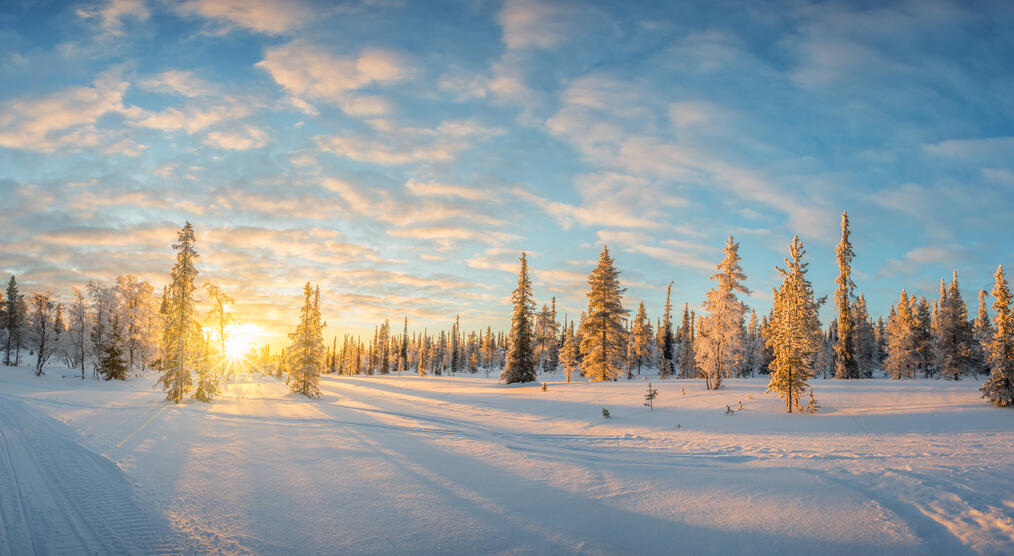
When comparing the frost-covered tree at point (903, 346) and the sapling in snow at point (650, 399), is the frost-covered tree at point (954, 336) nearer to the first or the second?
the frost-covered tree at point (903, 346)

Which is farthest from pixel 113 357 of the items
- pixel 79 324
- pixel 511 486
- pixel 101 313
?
pixel 511 486

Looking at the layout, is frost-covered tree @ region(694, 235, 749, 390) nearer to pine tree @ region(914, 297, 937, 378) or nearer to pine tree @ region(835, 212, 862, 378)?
pine tree @ region(835, 212, 862, 378)

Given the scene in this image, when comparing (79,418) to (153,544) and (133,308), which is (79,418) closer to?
(153,544)

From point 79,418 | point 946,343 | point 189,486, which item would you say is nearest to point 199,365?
point 79,418

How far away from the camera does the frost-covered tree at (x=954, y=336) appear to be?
169 feet

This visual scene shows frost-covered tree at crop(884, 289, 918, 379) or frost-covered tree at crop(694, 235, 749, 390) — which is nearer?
frost-covered tree at crop(694, 235, 749, 390)

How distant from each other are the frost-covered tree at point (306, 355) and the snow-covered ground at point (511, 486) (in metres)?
15.8

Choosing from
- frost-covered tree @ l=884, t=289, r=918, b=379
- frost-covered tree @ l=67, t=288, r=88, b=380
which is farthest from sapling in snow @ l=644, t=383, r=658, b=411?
frost-covered tree @ l=67, t=288, r=88, b=380

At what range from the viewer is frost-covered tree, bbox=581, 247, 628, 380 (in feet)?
146

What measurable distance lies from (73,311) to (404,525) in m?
68.3

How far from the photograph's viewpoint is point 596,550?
682 centimetres

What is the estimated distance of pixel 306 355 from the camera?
119 feet

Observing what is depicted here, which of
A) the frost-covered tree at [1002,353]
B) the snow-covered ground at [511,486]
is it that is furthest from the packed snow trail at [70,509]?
the frost-covered tree at [1002,353]

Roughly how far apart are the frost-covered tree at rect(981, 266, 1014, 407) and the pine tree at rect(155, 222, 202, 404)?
44.7 metres
